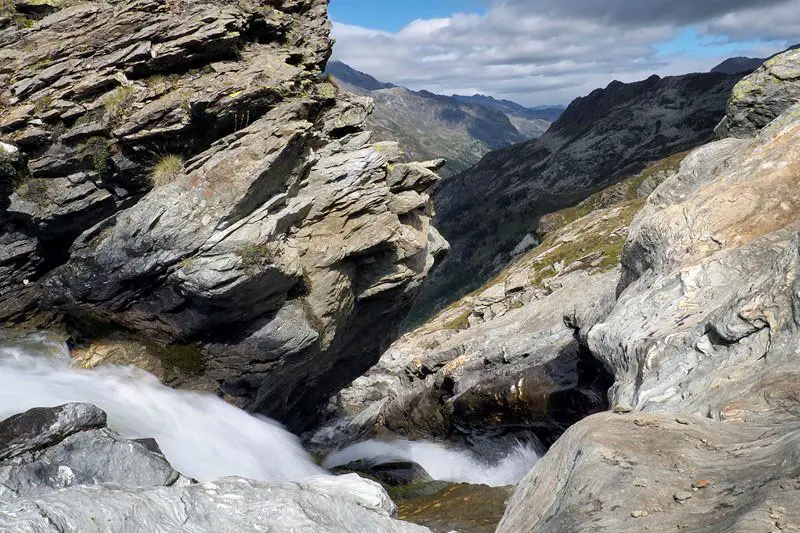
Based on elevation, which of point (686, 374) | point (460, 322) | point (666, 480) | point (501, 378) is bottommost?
point (460, 322)

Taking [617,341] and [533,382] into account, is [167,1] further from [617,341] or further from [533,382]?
[533,382]

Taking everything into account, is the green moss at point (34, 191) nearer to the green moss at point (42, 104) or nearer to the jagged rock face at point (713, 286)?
the green moss at point (42, 104)

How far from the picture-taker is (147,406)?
27.3m

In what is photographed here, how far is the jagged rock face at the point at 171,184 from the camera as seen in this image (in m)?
26.3

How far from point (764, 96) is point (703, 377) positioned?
20.7 metres

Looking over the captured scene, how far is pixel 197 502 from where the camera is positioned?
11672 millimetres

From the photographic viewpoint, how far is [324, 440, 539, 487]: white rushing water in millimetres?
39000

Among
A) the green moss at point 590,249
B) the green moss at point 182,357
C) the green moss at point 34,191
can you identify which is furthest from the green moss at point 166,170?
the green moss at point 590,249

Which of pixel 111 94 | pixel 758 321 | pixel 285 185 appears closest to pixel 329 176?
pixel 285 185

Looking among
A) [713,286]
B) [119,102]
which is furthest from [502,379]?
[119,102]

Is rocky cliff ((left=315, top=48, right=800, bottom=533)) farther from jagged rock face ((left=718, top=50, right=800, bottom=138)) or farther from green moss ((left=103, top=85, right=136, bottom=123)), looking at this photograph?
green moss ((left=103, top=85, right=136, bottom=123))

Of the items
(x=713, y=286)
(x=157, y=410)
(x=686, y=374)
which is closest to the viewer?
(x=686, y=374)

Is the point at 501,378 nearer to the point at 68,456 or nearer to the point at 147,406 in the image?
the point at 147,406

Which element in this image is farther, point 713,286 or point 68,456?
point 713,286
